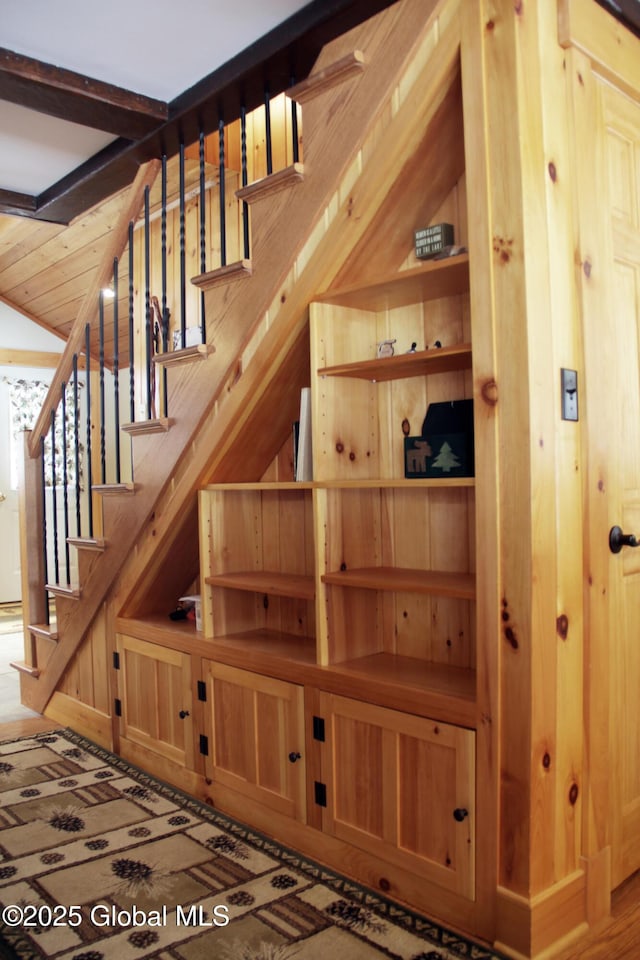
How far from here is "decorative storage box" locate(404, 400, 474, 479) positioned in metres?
2.06

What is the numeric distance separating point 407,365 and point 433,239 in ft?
1.12

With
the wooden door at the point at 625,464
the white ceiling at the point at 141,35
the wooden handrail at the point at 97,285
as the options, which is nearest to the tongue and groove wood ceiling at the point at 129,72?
the white ceiling at the point at 141,35

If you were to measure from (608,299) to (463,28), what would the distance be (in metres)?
0.72

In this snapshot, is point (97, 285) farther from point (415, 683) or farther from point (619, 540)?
point (619, 540)

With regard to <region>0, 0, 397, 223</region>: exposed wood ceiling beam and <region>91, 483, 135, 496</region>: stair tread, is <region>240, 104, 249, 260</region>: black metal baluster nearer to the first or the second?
<region>0, 0, 397, 223</region>: exposed wood ceiling beam

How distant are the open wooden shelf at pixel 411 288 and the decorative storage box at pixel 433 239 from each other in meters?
0.03

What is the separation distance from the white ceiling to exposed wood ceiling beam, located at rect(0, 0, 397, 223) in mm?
38

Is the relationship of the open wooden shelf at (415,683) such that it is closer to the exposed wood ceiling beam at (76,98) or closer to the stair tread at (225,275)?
Result: the stair tread at (225,275)

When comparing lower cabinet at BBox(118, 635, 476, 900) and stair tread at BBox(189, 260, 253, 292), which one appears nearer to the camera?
lower cabinet at BBox(118, 635, 476, 900)

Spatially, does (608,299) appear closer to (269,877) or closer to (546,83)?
(546,83)

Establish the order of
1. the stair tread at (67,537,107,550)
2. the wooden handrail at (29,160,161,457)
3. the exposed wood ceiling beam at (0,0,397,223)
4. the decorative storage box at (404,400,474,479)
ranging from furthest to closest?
the stair tread at (67,537,107,550) → the wooden handrail at (29,160,161,457) → the exposed wood ceiling beam at (0,0,397,223) → the decorative storage box at (404,400,474,479)

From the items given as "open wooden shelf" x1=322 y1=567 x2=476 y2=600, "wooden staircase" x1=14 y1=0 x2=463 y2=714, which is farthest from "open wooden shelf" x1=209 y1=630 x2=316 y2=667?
"wooden staircase" x1=14 y1=0 x2=463 y2=714

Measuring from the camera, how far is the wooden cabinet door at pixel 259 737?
2355 mm

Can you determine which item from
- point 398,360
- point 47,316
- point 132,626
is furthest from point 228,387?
point 47,316
